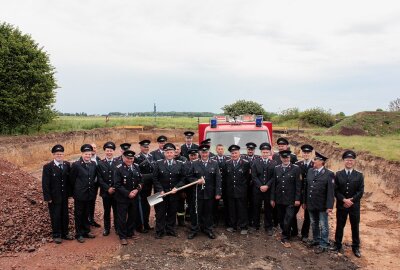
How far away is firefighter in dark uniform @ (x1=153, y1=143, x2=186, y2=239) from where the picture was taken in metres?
7.67

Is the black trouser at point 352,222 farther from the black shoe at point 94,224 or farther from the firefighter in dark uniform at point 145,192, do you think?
the black shoe at point 94,224

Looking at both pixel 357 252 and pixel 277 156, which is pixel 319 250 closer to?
pixel 357 252

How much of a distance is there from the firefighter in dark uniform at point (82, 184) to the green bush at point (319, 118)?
33.7 metres

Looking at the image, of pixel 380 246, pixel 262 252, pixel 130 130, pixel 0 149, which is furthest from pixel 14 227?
pixel 130 130

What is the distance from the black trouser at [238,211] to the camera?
26.2ft

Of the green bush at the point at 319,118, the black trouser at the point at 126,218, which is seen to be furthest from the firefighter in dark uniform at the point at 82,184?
the green bush at the point at 319,118

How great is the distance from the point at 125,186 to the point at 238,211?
2510mm

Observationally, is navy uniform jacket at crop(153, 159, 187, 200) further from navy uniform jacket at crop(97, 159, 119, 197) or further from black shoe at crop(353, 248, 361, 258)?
black shoe at crop(353, 248, 361, 258)

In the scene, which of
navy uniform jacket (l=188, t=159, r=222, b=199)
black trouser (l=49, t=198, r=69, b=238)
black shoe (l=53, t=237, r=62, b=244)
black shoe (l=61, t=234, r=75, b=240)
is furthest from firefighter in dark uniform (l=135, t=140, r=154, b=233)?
black shoe (l=53, t=237, r=62, b=244)

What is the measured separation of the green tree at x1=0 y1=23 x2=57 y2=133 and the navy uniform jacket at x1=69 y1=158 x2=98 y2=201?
53.9 feet

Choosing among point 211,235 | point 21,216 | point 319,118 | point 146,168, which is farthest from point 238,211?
point 319,118

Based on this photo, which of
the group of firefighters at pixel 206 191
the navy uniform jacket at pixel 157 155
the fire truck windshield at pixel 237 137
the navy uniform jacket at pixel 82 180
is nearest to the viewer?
the group of firefighters at pixel 206 191

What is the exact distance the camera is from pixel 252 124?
1008 centimetres

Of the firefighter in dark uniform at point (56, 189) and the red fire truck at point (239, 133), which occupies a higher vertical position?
the red fire truck at point (239, 133)
